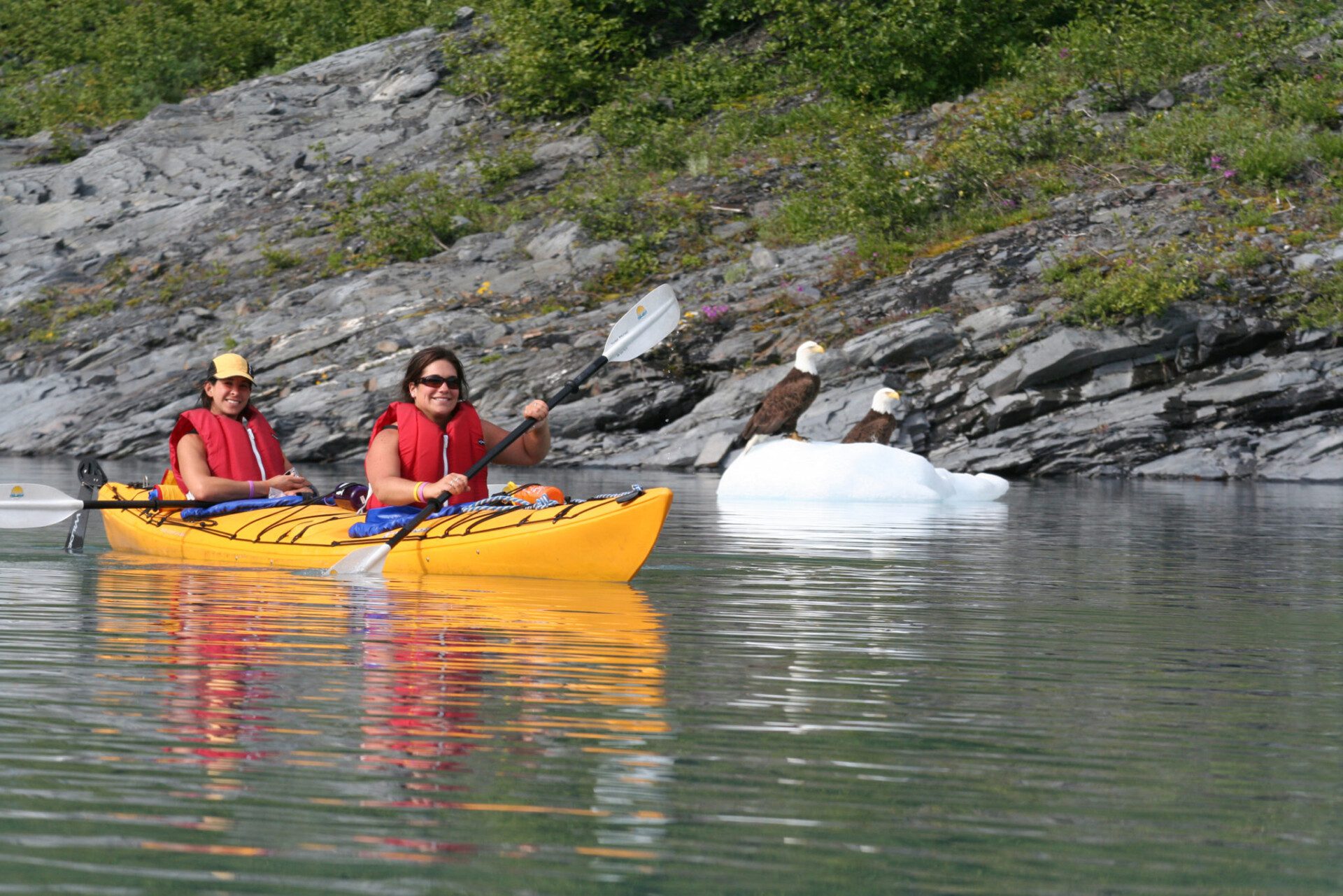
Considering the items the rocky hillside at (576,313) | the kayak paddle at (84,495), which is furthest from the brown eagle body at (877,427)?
the kayak paddle at (84,495)

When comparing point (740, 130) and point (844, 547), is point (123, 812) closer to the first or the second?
point (844, 547)

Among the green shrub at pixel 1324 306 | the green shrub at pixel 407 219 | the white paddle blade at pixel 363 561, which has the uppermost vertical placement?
the green shrub at pixel 407 219

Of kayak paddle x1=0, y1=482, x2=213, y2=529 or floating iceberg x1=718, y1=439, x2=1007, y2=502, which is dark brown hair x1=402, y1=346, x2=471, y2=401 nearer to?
kayak paddle x1=0, y1=482, x2=213, y2=529

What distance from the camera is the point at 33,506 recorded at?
9.27 m

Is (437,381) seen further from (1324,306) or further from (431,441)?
(1324,306)

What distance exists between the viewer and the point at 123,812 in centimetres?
318

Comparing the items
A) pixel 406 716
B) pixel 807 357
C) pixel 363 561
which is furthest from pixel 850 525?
pixel 406 716

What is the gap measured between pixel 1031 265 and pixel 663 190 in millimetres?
7214

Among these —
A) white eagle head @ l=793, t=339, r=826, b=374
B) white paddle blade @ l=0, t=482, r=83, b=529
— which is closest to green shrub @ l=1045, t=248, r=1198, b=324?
white eagle head @ l=793, t=339, r=826, b=374

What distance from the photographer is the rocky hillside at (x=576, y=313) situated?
65.3ft

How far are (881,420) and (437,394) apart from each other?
384 inches

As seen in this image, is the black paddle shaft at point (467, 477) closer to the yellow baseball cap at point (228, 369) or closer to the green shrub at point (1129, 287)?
the yellow baseball cap at point (228, 369)

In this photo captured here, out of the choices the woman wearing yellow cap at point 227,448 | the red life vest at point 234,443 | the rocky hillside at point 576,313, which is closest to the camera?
the woman wearing yellow cap at point 227,448

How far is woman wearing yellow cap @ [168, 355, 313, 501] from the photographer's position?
29.1 feet
